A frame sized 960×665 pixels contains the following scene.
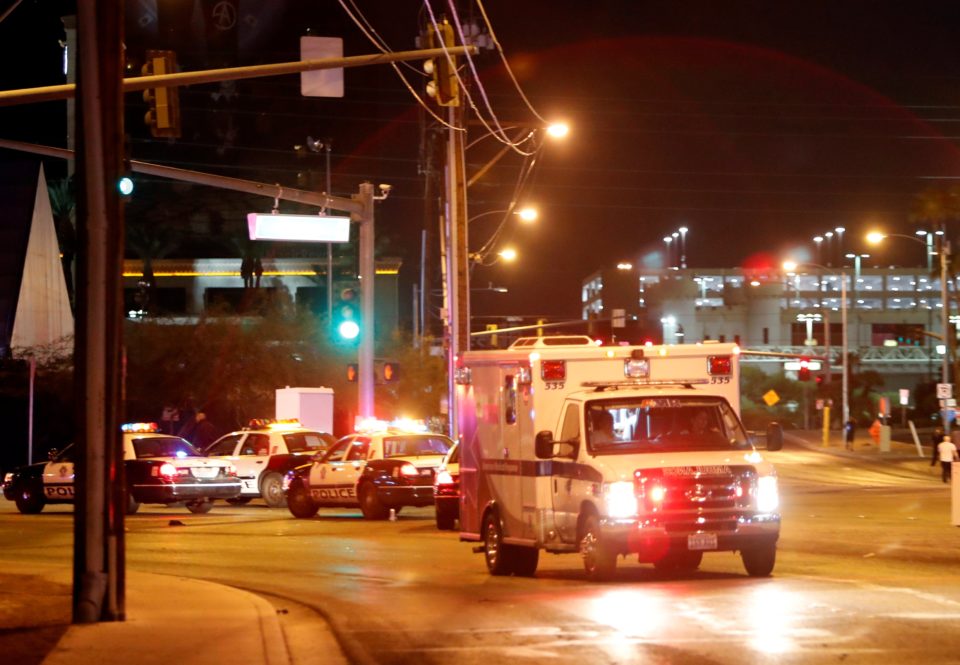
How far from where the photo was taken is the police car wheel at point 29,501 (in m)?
30.8

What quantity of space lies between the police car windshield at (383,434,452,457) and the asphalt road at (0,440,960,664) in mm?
1531

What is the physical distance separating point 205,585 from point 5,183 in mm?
43571

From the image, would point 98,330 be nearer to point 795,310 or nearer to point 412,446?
point 412,446

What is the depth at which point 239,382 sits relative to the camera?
5519 centimetres

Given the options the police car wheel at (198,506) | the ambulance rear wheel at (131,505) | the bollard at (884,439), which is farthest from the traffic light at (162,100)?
the bollard at (884,439)

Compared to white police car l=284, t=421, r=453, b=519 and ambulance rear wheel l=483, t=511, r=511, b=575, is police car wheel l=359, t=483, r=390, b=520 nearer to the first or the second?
white police car l=284, t=421, r=453, b=519

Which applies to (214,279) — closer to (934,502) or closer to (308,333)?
(308,333)

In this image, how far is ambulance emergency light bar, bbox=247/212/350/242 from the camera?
28594 mm

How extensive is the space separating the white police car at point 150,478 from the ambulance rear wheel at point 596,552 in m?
15.9

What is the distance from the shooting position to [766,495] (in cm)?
1503

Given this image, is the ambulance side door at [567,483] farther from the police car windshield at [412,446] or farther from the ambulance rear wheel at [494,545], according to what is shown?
the police car windshield at [412,446]

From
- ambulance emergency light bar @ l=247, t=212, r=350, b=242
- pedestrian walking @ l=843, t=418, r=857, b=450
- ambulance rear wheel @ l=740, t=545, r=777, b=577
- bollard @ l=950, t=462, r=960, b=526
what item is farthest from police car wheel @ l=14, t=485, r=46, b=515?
pedestrian walking @ l=843, t=418, r=857, b=450

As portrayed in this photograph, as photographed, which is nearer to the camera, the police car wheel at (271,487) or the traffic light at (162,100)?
the traffic light at (162,100)

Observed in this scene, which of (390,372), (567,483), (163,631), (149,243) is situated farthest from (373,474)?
(149,243)
